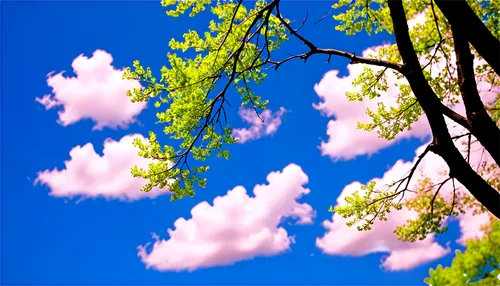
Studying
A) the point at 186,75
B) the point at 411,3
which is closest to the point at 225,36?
the point at 186,75

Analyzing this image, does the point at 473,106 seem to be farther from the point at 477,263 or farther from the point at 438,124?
the point at 477,263

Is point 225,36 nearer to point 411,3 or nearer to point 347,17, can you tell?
point 347,17

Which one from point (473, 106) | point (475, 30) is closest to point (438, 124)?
point (473, 106)

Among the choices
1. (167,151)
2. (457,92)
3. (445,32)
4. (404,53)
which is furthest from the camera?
(445,32)

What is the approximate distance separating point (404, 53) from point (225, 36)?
3342mm

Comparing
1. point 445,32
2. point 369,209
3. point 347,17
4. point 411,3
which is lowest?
point 369,209

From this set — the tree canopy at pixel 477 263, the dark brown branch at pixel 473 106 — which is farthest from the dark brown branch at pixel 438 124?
the tree canopy at pixel 477 263

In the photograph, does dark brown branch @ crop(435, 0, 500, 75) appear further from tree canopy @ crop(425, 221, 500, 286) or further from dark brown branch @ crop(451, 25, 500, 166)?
tree canopy @ crop(425, 221, 500, 286)


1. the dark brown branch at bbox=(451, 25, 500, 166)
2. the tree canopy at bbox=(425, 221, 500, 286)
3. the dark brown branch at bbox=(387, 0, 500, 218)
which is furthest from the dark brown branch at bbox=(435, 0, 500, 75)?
the tree canopy at bbox=(425, 221, 500, 286)

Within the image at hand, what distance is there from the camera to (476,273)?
2603cm

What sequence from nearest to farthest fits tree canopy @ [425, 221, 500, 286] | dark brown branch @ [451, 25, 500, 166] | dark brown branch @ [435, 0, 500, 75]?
dark brown branch @ [435, 0, 500, 75], dark brown branch @ [451, 25, 500, 166], tree canopy @ [425, 221, 500, 286]

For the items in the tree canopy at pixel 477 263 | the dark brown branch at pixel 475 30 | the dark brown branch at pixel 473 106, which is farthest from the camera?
the tree canopy at pixel 477 263

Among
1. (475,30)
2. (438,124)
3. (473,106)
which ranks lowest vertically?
(438,124)

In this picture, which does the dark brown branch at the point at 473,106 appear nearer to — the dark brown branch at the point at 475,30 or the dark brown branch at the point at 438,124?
the dark brown branch at the point at 475,30
